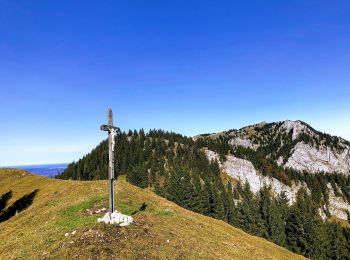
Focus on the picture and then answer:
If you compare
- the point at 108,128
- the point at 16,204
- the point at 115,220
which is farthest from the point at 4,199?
the point at 108,128

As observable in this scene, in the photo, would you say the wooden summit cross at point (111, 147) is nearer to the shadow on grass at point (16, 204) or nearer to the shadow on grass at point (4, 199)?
the shadow on grass at point (16, 204)

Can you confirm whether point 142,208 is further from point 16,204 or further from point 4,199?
point 4,199

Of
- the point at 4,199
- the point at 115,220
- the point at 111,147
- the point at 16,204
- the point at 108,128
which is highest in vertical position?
the point at 108,128

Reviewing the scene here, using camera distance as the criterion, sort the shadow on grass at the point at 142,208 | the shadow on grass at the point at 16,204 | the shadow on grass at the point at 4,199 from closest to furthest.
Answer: the shadow on grass at the point at 142,208, the shadow on grass at the point at 16,204, the shadow on grass at the point at 4,199

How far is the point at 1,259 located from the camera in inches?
859

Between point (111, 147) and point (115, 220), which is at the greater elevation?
point (111, 147)

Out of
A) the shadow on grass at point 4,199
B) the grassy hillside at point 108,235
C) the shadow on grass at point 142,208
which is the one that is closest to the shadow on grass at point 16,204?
the shadow on grass at point 4,199

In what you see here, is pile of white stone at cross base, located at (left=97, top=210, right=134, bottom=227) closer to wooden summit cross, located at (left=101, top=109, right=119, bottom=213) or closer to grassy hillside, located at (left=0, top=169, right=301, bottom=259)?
grassy hillside, located at (left=0, top=169, right=301, bottom=259)

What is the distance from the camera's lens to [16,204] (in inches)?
1768

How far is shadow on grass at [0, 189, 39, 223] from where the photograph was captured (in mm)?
39844

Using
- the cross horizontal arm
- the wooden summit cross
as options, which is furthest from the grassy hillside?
the cross horizontal arm

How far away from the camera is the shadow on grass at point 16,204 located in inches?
1569

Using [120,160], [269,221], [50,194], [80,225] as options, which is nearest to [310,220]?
[269,221]

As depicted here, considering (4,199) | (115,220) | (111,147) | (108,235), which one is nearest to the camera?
(108,235)
